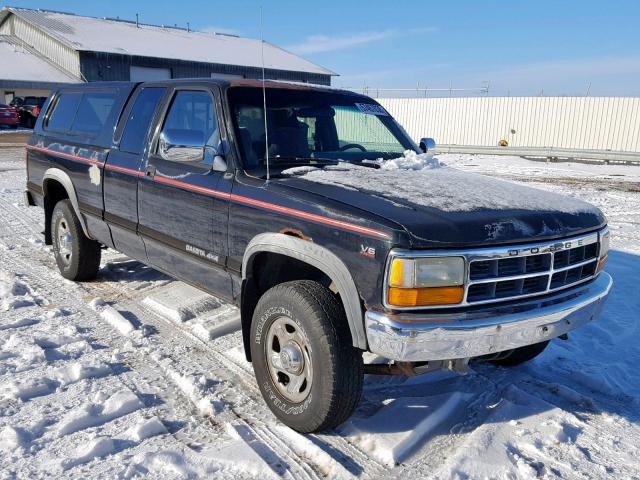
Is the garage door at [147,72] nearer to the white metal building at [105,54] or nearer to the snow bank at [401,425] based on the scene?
the white metal building at [105,54]

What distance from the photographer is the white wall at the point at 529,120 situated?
72.6ft

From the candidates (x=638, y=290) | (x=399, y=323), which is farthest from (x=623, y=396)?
(x=638, y=290)

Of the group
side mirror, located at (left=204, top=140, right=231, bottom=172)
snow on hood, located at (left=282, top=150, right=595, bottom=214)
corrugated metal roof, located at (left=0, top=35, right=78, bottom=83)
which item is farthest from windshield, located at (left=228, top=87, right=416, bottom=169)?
corrugated metal roof, located at (left=0, top=35, right=78, bottom=83)

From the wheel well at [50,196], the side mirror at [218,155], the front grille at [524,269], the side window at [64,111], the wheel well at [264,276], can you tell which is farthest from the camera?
the wheel well at [50,196]

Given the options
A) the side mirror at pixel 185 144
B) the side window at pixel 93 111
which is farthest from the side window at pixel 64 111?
the side mirror at pixel 185 144

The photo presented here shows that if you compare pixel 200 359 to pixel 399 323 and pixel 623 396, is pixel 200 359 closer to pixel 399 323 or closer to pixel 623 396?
pixel 399 323

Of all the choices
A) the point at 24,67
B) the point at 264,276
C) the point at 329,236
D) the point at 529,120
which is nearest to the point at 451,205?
the point at 329,236

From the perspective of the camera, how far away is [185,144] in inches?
143

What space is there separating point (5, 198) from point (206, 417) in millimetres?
8646

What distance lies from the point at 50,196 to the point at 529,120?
22.3 metres

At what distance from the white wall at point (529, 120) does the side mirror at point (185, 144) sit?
22.5m

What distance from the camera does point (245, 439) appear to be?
298cm

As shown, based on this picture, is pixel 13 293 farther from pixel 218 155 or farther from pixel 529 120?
pixel 529 120

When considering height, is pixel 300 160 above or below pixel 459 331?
above
